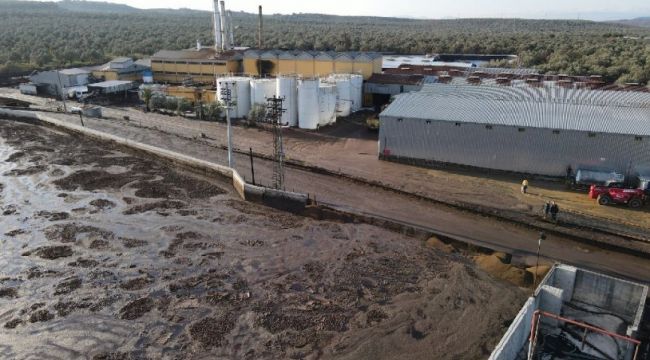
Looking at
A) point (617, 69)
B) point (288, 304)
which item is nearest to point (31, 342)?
point (288, 304)

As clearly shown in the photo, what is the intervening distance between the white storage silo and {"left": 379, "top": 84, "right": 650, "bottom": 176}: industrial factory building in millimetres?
10399

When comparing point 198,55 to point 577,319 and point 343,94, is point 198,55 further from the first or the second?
point 577,319

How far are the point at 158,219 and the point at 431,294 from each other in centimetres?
1309

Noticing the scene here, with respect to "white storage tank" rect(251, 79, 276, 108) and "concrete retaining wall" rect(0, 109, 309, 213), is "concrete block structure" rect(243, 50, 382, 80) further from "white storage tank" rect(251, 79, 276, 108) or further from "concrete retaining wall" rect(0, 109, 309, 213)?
"concrete retaining wall" rect(0, 109, 309, 213)

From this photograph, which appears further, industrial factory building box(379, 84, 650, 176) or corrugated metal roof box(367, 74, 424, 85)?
corrugated metal roof box(367, 74, 424, 85)

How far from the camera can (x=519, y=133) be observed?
2573 cm

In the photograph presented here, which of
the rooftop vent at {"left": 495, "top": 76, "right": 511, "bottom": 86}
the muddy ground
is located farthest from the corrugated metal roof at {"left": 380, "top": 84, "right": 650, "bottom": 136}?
the muddy ground

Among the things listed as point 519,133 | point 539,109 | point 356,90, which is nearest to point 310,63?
point 356,90

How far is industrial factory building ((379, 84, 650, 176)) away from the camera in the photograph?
80.1 feet

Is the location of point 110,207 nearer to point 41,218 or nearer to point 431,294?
point 41,218

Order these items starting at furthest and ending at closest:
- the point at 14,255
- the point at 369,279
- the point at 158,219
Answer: the point at 158,219 → the point at 14,255 → the point at 369,279

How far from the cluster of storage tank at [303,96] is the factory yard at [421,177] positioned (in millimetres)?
1147

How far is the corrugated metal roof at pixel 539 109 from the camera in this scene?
1000 inches

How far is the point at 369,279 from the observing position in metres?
17.0
